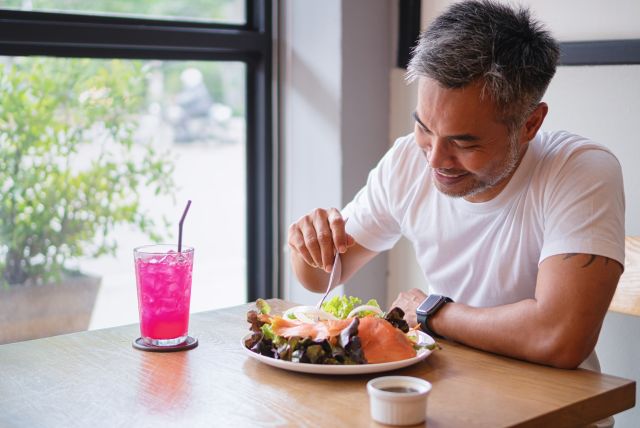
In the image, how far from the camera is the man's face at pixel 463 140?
5.93 feet

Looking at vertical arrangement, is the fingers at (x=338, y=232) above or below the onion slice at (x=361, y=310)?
above

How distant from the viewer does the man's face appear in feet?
5.93

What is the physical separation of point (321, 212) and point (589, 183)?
1.77 feet

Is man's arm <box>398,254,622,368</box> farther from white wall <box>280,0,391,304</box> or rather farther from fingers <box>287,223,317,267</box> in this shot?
white wall <box>280,0,391,304</box>

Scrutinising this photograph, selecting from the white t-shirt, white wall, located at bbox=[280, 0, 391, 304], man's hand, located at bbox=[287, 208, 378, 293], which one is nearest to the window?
white wall, located at bbox=[280, 0, 391, 304]

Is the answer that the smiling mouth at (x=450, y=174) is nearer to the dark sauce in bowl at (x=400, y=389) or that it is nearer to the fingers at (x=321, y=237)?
the fingers at (x=321, y=237)

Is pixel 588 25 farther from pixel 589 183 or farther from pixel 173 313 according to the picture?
pixel 173 313

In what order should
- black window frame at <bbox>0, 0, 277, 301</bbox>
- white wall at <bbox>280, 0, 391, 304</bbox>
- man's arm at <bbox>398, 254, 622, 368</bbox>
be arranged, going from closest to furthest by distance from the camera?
man's arm at <bbox>398, 254, 622, 368</bbox> → black window frame at <bbox>0, 0, 277, 301</bbox> → white wall at <bbox>280, 0, 391, 304</bbox>

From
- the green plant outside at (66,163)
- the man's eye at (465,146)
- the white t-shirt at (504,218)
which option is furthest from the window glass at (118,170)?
the man's eye at (465,146)

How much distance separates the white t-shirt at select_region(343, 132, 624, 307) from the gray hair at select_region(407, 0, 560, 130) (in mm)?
136

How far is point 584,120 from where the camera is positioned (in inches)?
100

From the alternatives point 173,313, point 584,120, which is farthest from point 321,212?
point 584,120

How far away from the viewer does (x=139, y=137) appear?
315 cm

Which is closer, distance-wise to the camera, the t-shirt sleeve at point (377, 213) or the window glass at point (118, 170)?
the t-shirt sleeve at point (377, 213)
